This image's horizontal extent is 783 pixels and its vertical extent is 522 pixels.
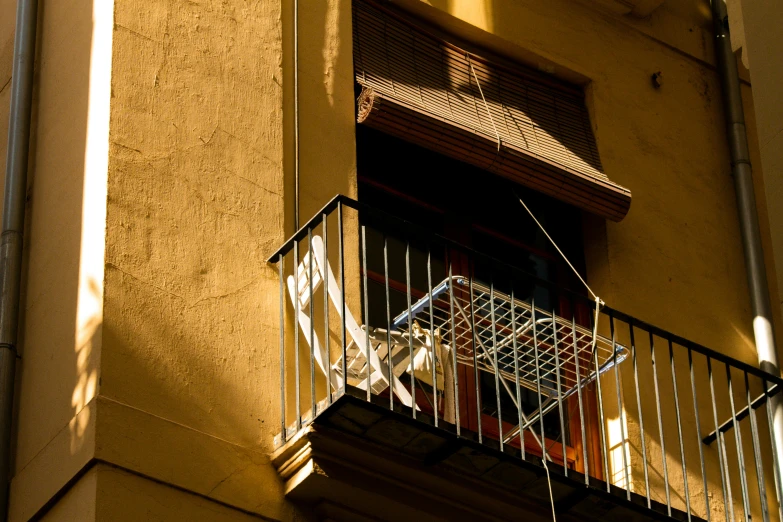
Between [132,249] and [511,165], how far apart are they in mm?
2611

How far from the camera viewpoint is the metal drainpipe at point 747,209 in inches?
355

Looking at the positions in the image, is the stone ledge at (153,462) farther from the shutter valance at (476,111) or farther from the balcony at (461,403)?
the shutter valance at (476,111)

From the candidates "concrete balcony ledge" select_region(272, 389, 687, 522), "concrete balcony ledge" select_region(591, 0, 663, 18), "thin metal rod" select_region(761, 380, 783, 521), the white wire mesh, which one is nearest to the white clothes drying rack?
the white wire mesh

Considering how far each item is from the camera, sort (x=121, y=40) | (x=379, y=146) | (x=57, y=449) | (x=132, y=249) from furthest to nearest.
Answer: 1. (x=379, y=146)
2. (x=121, y=40)
3. (x=132, y=249)
4. (x=57, y=449)

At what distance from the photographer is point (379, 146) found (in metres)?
8.60

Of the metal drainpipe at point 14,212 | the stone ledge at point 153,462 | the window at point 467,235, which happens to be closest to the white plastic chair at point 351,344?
the stone ledge at point 153,462

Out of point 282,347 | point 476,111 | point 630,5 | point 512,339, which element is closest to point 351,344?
point 282,347

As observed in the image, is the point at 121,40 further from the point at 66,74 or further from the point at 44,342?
the point at 44,342

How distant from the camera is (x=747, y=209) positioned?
9625mm

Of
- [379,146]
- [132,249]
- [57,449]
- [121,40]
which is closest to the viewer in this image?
[57,449]

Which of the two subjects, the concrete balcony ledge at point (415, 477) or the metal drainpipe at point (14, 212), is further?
the metal drainpipe at point (14, 212)

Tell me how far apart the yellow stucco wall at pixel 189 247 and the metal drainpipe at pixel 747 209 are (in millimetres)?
100

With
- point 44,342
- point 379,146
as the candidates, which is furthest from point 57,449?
point 379,146

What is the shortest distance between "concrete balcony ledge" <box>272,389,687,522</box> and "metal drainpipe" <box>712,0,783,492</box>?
167 cm
